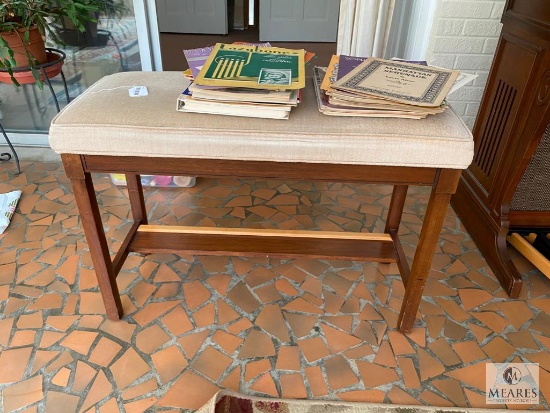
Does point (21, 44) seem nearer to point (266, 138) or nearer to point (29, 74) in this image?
point (29, 74)

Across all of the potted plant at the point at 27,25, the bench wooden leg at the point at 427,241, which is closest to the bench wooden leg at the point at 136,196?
the potted plant at the point at 27,25

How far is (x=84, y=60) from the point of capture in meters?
2.42

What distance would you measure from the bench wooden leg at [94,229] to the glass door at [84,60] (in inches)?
52.1

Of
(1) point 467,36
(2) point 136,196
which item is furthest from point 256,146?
(1) point 467,36

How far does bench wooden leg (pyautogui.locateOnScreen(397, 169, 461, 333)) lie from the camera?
1.02 metres

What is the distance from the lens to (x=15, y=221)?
5.68ft

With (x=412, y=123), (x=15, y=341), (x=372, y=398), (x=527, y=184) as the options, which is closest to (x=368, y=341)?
(x=372, y=398)

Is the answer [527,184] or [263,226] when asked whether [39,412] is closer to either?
[263,226]

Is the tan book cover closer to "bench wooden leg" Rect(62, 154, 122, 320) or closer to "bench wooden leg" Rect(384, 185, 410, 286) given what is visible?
"bench wooden leg" Rect(384, 185, 410, 286)

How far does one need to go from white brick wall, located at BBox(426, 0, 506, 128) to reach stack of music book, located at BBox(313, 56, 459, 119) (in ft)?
2.76

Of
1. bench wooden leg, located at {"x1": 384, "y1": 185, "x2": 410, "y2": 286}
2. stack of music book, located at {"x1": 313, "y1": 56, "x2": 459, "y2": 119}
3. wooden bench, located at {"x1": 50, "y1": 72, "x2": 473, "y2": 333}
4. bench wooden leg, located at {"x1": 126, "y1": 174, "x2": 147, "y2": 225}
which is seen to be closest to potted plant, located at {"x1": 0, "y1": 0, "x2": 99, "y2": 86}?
bench wooden leg, located at {"x1": 126, "y1": 174, "x2": 147, "y2": 225}

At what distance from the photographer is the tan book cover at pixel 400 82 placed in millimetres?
993

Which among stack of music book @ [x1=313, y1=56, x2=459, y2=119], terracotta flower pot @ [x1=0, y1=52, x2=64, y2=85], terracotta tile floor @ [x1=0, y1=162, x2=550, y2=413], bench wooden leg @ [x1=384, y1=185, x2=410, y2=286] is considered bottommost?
terracotta tile floor @ [x1=0, y1=162, x2=550, y2=413]

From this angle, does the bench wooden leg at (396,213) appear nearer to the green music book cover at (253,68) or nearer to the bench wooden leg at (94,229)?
the green music book cover at (253,68)
